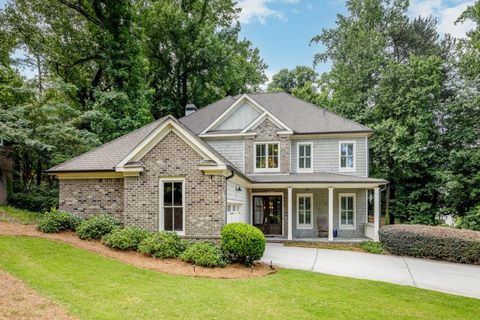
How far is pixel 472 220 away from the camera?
20359 millimetres

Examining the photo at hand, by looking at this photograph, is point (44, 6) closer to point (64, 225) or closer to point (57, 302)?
point (64, 225)

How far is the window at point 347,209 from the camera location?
61.3 ft

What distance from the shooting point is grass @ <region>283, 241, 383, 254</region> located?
15.3m

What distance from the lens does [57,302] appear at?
20.8ft

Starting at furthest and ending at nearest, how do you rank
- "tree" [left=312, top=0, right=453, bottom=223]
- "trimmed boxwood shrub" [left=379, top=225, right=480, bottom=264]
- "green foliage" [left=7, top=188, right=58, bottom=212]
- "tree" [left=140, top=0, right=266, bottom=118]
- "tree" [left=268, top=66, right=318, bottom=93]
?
"tree" [left=268, top=66, right=318, bottom=93] < "tree" [left=140, top=0, right=266, bottom=118] < "tree" [left=312, top=0, right=453, bottom=223] < "green foliage" [left=7, top=188, right=58, bottom=212] < "trimmed boxwood shrub" [left=379, top=225, right=480, bottom=264]

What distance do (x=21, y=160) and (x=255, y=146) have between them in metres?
13.1

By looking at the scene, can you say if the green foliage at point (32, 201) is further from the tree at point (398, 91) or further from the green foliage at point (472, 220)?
the green foliage at point (472, 220)

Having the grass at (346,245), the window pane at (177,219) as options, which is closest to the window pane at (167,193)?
the window pane at (177,219)

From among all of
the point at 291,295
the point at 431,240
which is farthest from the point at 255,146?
the point at 291,295

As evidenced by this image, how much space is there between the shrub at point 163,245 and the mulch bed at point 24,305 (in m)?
4.19

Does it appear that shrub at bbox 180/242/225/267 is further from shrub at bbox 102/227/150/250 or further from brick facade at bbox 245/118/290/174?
brick facade at bbox 245/118/290/174

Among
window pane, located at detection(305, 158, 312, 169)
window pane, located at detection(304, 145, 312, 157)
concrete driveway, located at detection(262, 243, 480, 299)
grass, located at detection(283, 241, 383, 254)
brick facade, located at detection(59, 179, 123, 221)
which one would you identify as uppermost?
window pane, located at detection(304, 145, 312, 157)

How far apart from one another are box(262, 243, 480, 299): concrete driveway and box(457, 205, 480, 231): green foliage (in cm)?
894

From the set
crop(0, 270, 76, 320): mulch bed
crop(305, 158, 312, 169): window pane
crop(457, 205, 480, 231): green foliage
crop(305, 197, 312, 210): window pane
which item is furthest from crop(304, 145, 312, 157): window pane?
crop(0, 270, 76, 320): mulch bed
